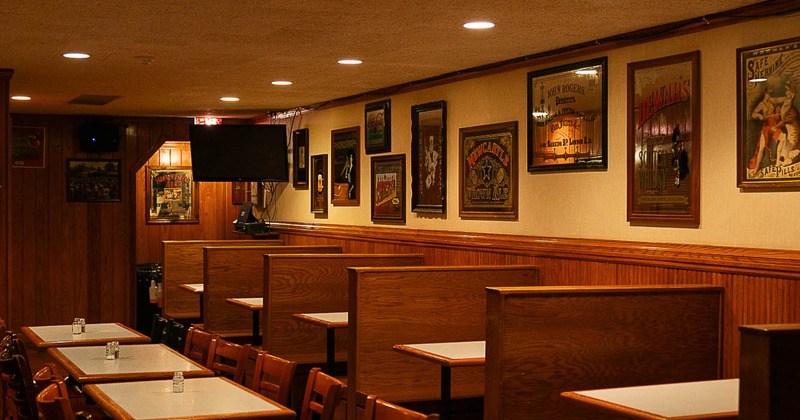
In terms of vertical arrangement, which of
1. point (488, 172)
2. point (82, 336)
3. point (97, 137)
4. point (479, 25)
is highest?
point (479, 25)

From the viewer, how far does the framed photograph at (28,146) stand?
39.9 feet

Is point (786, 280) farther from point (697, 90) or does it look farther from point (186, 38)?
point (186, 38)

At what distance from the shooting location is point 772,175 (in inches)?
212

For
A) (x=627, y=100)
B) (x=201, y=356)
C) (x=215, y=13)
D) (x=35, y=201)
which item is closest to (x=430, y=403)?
(x=201, y=356)

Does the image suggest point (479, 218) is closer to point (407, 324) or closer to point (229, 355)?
point (407, 324)

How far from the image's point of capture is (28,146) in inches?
482

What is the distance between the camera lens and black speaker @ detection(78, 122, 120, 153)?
40.5ft

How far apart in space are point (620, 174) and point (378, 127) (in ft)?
11.6

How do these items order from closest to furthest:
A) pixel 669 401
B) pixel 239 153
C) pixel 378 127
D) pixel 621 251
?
pixel 669 401 < pixel 621 251 < pixel 378 127 < pixel 239 153

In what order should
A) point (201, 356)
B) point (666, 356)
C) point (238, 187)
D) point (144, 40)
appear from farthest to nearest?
point (238, 187)
point (144, 40)
point (201, 356)
point (666, 356)

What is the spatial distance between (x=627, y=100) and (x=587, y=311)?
1.67 m

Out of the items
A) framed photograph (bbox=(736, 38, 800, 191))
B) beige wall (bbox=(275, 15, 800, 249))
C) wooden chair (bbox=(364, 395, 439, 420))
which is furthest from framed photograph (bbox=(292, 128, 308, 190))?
wooden chair (bbox=(364, 395, 439, 420))

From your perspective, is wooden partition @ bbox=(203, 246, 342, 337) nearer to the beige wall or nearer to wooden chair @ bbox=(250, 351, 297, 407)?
the beige wall

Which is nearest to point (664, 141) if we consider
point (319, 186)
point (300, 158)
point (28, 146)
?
point (319, 186)
